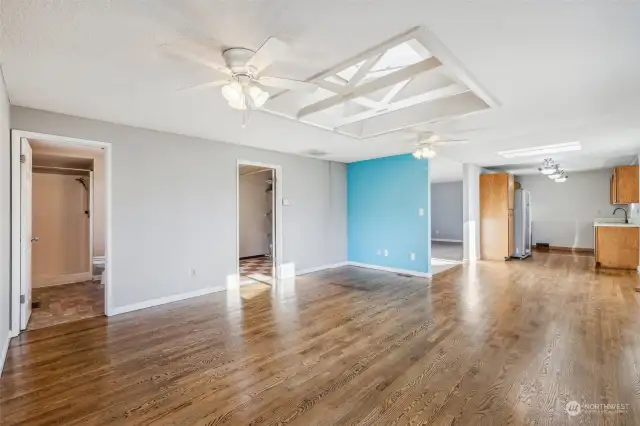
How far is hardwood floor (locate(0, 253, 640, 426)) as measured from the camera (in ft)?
6.51

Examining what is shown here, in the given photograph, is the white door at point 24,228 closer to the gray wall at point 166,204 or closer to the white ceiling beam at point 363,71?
the gray wall at point 166,204

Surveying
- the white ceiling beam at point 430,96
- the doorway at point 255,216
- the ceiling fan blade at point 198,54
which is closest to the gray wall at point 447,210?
the doorway at point 255,216

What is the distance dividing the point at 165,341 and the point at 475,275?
5294 mm

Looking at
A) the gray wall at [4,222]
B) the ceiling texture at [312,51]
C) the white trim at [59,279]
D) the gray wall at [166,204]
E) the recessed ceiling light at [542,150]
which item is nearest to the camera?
Answer: the ceiling texture at [312,51]

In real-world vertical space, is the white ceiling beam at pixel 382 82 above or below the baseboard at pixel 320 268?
above

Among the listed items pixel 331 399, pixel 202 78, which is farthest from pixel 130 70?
pixel 331 399

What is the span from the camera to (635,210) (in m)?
7.07

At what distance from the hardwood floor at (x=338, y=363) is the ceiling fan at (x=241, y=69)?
2055mm

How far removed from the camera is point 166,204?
441cm

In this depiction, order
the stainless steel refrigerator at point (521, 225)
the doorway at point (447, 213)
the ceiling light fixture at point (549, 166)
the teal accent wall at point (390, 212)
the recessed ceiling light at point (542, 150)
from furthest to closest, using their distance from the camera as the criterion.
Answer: the doorway at point (447, 213) → the stainless steel refrigerator at point (521, 225) → the ceiling light fixture at point (549, 166) → the teal accent wall at point (390, 212) → the recessed ceiling light at point (542, 150)

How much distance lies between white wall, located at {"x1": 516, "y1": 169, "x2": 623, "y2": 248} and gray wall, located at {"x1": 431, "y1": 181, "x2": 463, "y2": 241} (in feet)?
7.23

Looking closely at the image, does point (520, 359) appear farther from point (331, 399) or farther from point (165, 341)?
point (165, 341)

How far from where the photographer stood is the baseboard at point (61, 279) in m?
5.29

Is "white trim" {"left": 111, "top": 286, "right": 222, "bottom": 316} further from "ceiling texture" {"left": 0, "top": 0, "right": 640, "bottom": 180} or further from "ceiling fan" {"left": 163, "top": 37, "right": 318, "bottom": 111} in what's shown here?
"ceiling fan" {"left": 163, "top": 37, "right": 318, "bottom": 111}
